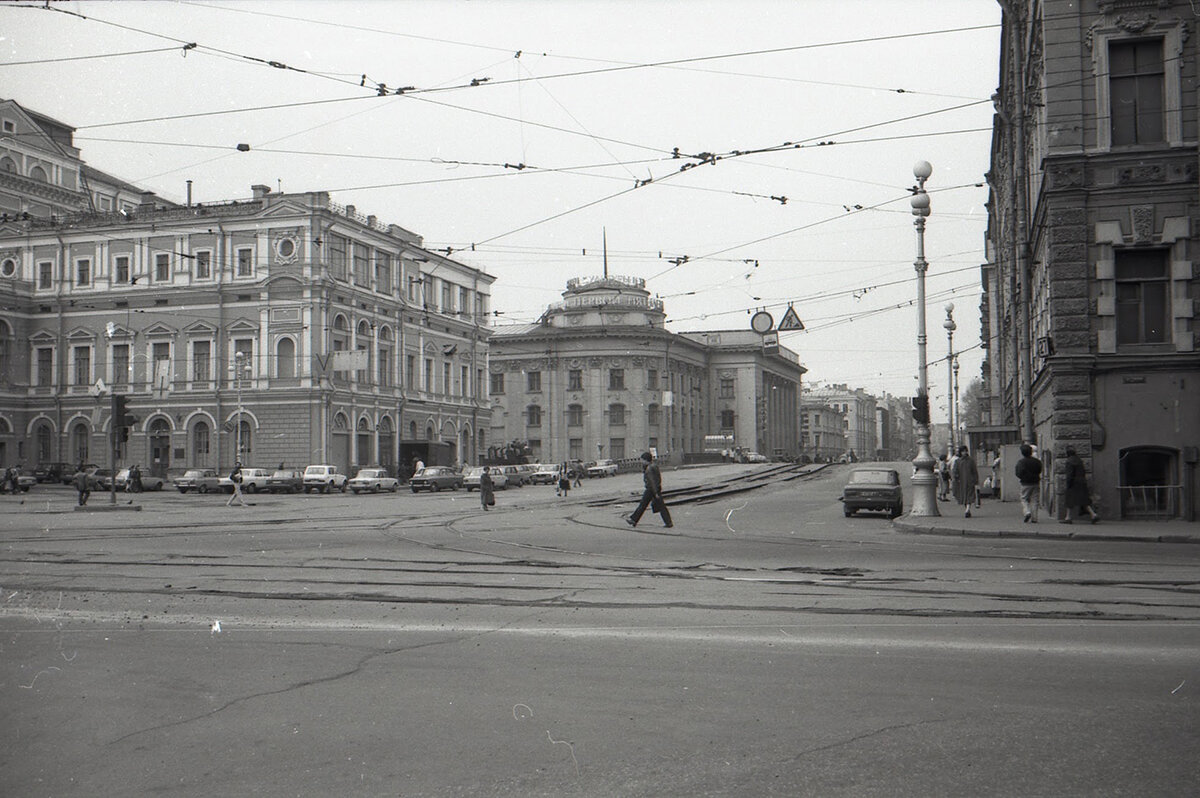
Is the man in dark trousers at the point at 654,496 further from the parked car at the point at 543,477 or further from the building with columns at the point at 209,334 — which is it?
the parked car at the point at 543,477

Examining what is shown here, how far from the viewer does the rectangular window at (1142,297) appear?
22.8 m

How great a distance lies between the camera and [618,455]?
94375 mm

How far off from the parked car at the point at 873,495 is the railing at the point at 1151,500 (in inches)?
244

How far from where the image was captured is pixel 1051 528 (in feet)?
67.5

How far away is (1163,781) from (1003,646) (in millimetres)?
3087

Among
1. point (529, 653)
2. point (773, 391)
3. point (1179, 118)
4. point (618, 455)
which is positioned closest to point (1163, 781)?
point (529, 653)

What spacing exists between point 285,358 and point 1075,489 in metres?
46.6

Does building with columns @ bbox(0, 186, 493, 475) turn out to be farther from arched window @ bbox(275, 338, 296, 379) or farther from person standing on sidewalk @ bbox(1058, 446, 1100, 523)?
person standing on sidewalk @ bbox(1058, 446, 1100, 523)

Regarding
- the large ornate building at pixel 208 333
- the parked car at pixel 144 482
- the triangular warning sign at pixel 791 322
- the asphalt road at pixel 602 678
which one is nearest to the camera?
the asphalt road at pixel 602 678

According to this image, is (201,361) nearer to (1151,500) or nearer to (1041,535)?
(1041,535)

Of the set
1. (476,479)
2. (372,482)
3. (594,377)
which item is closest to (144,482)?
(372,482)

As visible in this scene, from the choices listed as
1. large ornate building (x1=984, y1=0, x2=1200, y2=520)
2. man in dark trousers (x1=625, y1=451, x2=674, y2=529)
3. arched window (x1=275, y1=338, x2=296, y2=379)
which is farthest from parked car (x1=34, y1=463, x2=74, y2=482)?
large ornate building (x1=984, y1=0, x2=1200, y2=520)

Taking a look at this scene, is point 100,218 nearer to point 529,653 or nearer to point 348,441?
point 348,441

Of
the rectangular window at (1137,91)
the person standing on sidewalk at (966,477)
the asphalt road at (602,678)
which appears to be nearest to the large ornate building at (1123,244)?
the rectangular window at (1137,91)
